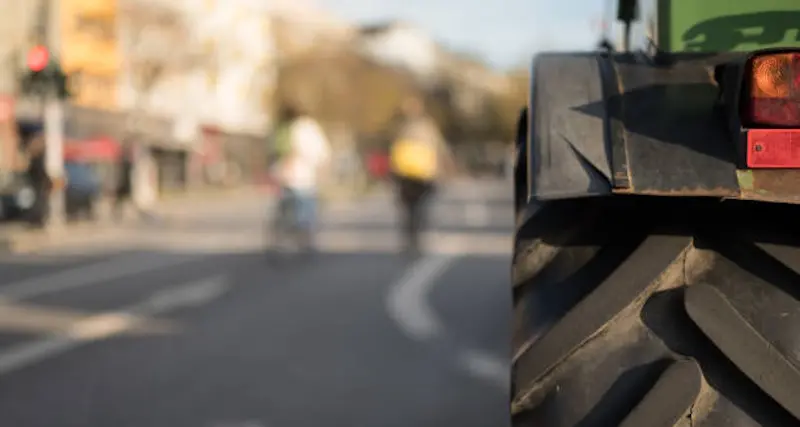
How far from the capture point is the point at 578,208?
291 cm

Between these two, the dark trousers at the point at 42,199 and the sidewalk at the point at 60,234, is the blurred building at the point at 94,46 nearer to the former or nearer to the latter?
the sidewalk at the point at 60,234

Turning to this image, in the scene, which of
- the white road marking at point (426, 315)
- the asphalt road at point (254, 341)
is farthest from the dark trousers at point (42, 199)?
the white road marking at point (426, 315)

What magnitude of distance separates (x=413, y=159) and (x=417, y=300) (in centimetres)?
482

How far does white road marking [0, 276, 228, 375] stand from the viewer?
25.5 feet

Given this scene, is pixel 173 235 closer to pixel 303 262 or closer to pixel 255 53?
pixel 303 262

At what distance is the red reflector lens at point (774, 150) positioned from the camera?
2.47 meters

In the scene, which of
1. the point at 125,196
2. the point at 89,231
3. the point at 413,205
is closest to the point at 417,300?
Result: the point at 413,205

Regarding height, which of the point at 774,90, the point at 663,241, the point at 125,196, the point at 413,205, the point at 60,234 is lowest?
the point at 125,196

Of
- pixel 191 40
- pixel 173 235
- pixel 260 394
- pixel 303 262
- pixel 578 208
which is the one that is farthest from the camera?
pixel 191 40

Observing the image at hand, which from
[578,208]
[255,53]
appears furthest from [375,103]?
[578,208]

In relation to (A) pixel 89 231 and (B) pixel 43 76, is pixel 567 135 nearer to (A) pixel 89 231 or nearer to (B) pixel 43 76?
(B) pixel 43 76

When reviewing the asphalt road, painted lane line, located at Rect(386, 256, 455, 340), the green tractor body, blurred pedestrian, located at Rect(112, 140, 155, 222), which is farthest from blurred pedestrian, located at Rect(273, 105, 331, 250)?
blurred pedestrian, located at Rect(112, 140, 155, 222)

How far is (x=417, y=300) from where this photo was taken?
36.0 feet

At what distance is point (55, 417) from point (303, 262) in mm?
9106
